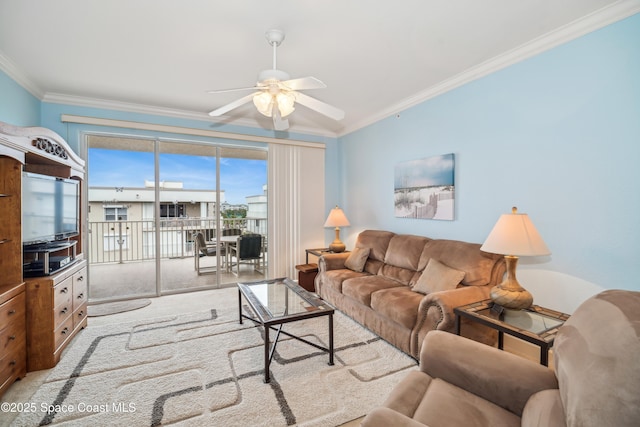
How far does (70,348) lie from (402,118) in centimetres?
435

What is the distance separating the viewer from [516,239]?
6.62 feet

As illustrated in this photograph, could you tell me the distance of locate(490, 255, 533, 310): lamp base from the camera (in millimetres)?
2039

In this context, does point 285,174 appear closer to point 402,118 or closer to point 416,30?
point 402,118

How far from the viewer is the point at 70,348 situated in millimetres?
2553

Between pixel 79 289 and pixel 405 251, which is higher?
pixel 405 251

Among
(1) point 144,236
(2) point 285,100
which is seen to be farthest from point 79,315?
(1) point 144,236

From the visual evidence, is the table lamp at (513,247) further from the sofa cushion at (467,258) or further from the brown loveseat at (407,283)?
the sofa cushion at (467,258)

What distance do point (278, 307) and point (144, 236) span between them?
5065 millimetres

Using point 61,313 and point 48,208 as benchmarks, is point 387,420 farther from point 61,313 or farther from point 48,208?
point 48,208

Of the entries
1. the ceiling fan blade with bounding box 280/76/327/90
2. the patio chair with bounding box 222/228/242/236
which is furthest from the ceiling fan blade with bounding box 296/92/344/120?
the patio chair with bounding box 222/228/242/236

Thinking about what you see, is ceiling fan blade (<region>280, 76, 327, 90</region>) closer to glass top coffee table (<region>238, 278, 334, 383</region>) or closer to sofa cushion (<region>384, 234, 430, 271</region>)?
glass top coffee table (<region>238, 278, 334, 383</region>)

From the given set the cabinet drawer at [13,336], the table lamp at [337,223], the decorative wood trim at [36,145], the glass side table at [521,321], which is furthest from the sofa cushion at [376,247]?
the decorative wood trim at [36,145]

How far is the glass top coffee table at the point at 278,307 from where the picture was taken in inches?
83.4

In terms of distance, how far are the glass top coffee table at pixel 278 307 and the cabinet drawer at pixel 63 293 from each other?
58.9 inches
